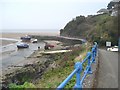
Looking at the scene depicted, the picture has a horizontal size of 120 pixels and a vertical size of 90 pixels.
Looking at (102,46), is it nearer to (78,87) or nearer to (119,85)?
(119,85)

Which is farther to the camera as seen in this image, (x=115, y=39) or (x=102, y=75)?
(x=115, y=39)

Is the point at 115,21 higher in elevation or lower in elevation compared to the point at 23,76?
higher

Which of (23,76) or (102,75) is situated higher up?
(102,75)

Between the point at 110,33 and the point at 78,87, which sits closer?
the point at 78,87

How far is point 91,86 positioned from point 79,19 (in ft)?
312

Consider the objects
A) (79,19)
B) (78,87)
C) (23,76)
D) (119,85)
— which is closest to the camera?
(78,87)

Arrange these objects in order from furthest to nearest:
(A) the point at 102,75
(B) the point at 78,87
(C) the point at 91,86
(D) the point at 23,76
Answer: (D) the point at 23,76, (A) the point at 102,75, (C) the point at 91,86, (B) the point at 78,87

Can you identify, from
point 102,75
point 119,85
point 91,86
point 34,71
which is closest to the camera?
point 91,86

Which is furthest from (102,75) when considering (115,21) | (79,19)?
(79,19)

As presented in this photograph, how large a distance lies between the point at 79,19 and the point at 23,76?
77.5 meters

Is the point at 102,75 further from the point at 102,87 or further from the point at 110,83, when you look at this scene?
the point at 102,87

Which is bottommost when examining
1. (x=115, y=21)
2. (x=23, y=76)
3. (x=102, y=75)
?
(x=23, y=76)

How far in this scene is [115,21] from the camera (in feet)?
137

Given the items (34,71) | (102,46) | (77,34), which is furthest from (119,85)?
(77,34)
